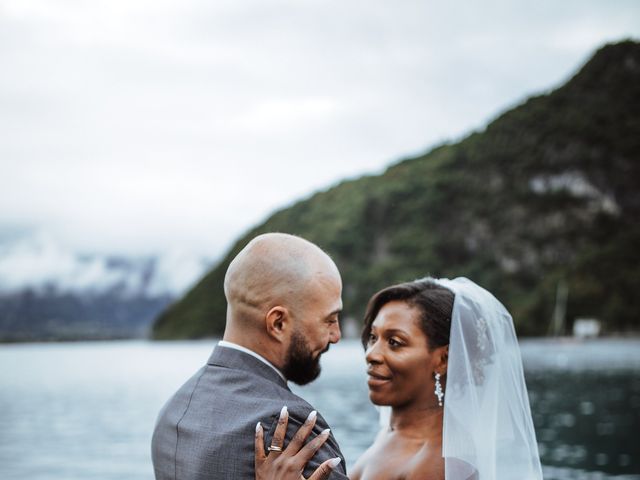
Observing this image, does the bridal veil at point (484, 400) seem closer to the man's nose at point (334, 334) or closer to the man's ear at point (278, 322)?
the man's nose at point (334, 334)

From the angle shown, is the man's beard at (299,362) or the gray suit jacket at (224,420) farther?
the man's beard at (299,362)

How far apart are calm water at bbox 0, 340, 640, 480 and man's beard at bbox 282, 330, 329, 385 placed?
27188 millimetres

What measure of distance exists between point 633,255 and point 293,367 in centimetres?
18976

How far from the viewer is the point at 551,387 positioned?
65875 mm

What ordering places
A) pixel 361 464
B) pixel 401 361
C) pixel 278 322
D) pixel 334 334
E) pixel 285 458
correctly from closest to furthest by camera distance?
pixel 285 458 → pixel 278 322 → pixel 334 334 → pixel 401 361 → pixel 361 464

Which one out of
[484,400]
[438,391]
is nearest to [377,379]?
[438,391]

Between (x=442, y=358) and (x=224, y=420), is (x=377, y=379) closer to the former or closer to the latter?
(x=442, y=358)

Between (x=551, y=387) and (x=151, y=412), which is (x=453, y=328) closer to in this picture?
(x=151, y=412)

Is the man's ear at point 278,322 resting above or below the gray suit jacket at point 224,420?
above

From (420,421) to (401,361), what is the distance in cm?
36

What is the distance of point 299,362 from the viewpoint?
2.97 metres

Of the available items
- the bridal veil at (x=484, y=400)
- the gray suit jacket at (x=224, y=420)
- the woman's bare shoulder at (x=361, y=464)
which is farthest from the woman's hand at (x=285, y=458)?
the woman's bare shoulder at (x=361, y=464)

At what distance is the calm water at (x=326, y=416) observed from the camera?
115ft

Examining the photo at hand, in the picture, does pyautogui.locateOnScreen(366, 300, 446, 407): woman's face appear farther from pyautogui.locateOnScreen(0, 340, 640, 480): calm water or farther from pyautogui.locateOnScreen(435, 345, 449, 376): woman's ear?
pyautogui.locateOnScreen(0, 340, 640, 480): calm water
